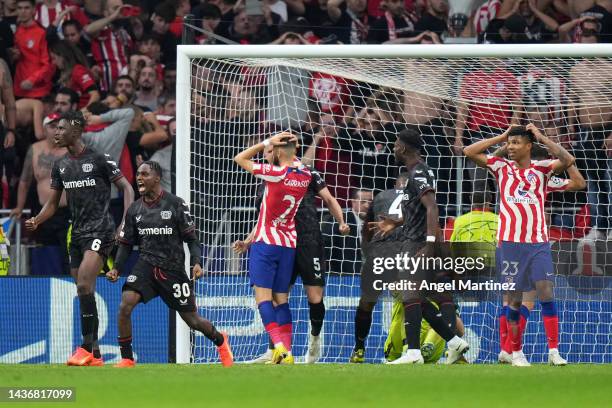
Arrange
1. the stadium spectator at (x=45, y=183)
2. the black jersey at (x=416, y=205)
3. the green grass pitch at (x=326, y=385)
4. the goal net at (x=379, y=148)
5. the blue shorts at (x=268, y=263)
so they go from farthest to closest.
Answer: the stadium spectator at (x=45, y=183) < the goal net at (x=379, y=148) < the blue shorts at (x=268, y=263) < the black jersey at (x=416, y=205) < the green grass pitch at (x=326, y=385)

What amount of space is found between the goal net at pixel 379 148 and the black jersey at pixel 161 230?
1.48 m

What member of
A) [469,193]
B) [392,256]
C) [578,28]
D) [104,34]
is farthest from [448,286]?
[104,34]

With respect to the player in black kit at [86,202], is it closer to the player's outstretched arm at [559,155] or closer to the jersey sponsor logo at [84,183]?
the jersey sponsor logo at [84,183]

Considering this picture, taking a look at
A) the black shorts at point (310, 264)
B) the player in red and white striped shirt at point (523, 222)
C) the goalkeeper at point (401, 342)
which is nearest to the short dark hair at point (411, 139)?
the player in red and white striped shirt at point (523, 222)

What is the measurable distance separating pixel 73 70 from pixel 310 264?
5902 mm

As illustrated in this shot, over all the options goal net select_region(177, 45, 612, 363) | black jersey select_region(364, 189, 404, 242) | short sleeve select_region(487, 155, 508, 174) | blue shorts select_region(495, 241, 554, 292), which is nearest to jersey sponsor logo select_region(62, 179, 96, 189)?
goal net select_region(177, 45, 612, 363)

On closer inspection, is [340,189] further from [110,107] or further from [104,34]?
[104,34]

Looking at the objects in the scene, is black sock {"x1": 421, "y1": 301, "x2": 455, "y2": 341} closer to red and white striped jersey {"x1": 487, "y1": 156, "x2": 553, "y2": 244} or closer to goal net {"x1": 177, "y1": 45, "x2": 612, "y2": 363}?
red and white striped jersey {"x1": 487, "y1": 156, "x2": 553, "y2": 244}

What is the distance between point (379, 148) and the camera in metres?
14.4

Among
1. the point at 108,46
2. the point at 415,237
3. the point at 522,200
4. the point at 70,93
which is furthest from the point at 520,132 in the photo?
the point at 108,46

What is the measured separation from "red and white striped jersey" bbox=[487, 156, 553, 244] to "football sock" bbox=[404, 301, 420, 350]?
0.98m

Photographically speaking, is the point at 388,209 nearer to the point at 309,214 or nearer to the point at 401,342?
the point at 309,214

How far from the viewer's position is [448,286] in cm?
1230

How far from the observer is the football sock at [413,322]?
11609 millimetres
